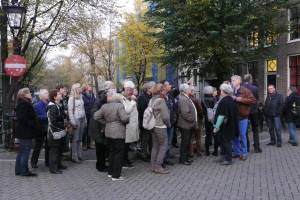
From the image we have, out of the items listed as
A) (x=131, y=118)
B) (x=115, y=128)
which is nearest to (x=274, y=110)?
(x=131, y=118)

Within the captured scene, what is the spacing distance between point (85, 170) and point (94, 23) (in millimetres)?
8638

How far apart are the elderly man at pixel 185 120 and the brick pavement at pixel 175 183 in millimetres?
377

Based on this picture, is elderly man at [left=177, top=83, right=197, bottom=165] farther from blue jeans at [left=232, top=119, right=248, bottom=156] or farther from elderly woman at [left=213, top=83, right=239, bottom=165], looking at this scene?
blue jeans at [left=232, top=119, right=248, bottom=156]

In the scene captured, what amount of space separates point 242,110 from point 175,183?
3420 millimetres

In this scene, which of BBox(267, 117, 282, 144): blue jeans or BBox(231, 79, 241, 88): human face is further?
BBox(267, 117, 282, 144): blue jeans

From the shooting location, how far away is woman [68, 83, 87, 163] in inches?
432

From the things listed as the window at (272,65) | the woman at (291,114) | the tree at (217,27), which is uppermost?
the tree at (217,27)

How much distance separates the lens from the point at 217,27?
18422 mm

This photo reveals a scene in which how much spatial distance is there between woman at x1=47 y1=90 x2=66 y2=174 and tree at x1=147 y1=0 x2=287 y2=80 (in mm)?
9403

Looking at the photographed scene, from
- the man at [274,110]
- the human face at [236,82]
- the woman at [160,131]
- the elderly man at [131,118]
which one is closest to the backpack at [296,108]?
the man at [274,110]

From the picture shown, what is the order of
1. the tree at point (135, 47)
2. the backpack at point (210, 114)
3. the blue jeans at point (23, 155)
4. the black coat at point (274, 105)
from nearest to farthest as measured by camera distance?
the blue jeans at point (23, 155) → the backpack at point (210, 114) → the black coat at point (274, 105) → the tree at point (135, 47)

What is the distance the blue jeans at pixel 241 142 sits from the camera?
11109 millimetres

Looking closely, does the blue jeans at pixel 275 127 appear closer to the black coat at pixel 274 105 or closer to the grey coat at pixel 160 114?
the black coat at pixel 274 105

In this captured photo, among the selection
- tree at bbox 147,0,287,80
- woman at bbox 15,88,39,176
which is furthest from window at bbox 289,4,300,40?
woman at bbox 15,88,39,176
